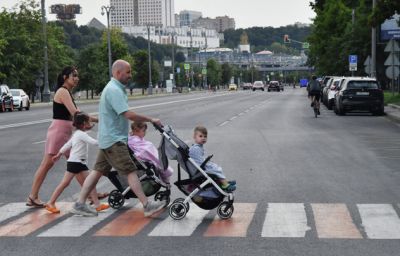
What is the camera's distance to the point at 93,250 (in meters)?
7.45

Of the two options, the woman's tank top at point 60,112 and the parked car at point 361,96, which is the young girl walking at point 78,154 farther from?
the parked car at point 361,96

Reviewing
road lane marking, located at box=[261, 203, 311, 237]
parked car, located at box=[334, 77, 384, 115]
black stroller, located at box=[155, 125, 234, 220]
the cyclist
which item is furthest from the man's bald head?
parked car, located at box=[334, 77, 384, 115]

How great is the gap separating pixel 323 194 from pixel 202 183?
2.40 m

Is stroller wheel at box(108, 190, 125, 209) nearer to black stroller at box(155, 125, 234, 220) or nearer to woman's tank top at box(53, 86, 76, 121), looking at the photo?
black stroller at box(155, 125, 234, 220)

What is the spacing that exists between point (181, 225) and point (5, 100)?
42599mm

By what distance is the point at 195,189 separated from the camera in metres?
9.29

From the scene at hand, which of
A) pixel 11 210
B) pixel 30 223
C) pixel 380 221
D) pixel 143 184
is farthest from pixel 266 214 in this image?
pixel 11 210

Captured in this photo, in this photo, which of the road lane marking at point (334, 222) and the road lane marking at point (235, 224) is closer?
the road lane marking at point (334, 222)

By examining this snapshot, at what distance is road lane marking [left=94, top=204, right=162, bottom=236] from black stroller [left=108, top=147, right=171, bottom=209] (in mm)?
236

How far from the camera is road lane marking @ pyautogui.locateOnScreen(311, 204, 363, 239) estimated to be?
26.8 feet

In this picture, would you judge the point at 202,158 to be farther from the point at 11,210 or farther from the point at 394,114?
the point at 394,114

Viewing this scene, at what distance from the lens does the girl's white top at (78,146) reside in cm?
974

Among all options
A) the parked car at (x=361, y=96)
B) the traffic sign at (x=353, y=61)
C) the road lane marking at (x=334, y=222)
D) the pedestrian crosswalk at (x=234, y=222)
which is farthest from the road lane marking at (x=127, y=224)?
the traffic sign at (x=353, y=61)

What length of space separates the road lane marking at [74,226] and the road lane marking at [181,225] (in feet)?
2.40
